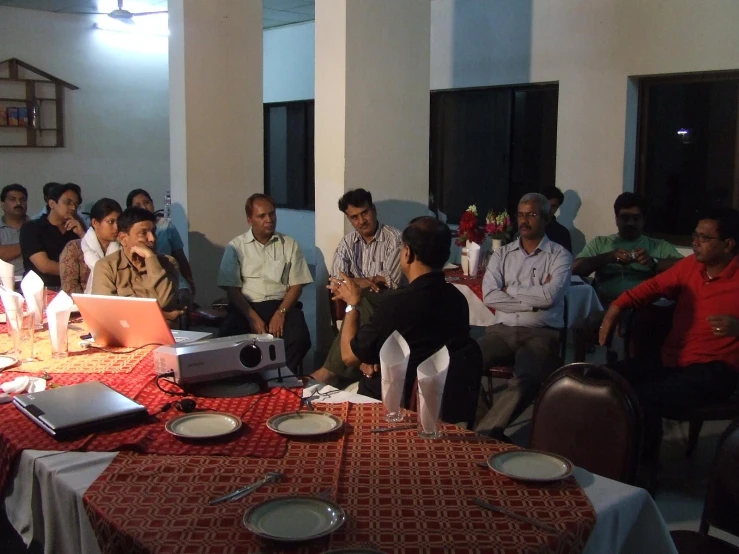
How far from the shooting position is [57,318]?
265cm

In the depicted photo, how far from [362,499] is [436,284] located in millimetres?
1247

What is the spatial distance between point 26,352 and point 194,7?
3.70 meters

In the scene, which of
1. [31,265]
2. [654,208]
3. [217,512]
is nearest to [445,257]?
[217,512]

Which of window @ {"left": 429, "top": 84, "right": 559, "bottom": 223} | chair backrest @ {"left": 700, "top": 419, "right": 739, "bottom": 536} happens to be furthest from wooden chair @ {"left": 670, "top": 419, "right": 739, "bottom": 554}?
window @ {"left": 429, "top": 84, "right": 559, "bottom": 223}

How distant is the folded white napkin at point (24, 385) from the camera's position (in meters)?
2.29

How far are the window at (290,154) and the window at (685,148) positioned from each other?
4746 mm

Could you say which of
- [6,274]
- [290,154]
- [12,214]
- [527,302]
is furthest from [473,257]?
[290,154]

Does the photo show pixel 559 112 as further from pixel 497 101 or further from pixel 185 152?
pixel 185 152

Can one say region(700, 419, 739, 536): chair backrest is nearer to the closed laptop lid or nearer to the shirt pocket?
the closed laptop lid

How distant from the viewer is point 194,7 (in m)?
5.63

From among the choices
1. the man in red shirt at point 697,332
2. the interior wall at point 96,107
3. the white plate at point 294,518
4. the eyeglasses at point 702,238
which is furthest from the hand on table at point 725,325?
the interior wall at point 96,107

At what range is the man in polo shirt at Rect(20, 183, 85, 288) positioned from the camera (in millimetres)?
4984

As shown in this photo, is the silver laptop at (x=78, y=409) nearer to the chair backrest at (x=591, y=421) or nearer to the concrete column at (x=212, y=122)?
the chair backrest at (x=591, y=421)

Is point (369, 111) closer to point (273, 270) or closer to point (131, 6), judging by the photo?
point (273, 270)
